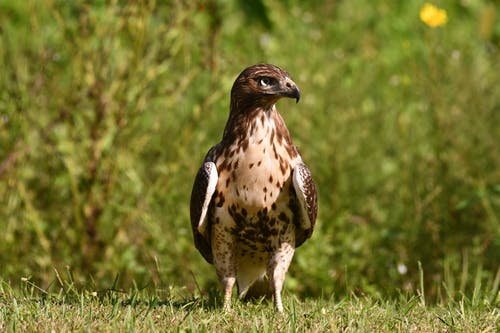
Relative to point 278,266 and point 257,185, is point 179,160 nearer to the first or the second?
point 278,266

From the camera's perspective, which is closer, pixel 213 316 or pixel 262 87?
pixel 213 316

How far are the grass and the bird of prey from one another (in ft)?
1.17

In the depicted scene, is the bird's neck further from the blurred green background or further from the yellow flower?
the yellow flower

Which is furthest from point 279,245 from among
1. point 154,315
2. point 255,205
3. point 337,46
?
point 337,46

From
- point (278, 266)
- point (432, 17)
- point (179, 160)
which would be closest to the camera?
point (278, 266)

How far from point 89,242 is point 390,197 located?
2.66m

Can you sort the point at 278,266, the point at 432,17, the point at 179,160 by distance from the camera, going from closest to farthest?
the point at 278,266
the point at 179,160
the point at 432,17

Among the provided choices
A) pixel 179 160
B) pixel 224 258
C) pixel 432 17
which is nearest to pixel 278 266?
pixel 224 258

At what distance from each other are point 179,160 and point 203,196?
2.59 m

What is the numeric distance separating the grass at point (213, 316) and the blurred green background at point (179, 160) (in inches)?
70.6

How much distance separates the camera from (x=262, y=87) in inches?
200

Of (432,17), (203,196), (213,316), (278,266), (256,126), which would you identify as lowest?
(213,316)

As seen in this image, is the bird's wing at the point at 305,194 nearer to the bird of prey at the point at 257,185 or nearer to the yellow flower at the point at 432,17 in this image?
the bird of prey at the point at 257,185

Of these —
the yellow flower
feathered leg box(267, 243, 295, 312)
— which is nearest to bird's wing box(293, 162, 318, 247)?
feathered leg box(267, 243, 295, 312)
